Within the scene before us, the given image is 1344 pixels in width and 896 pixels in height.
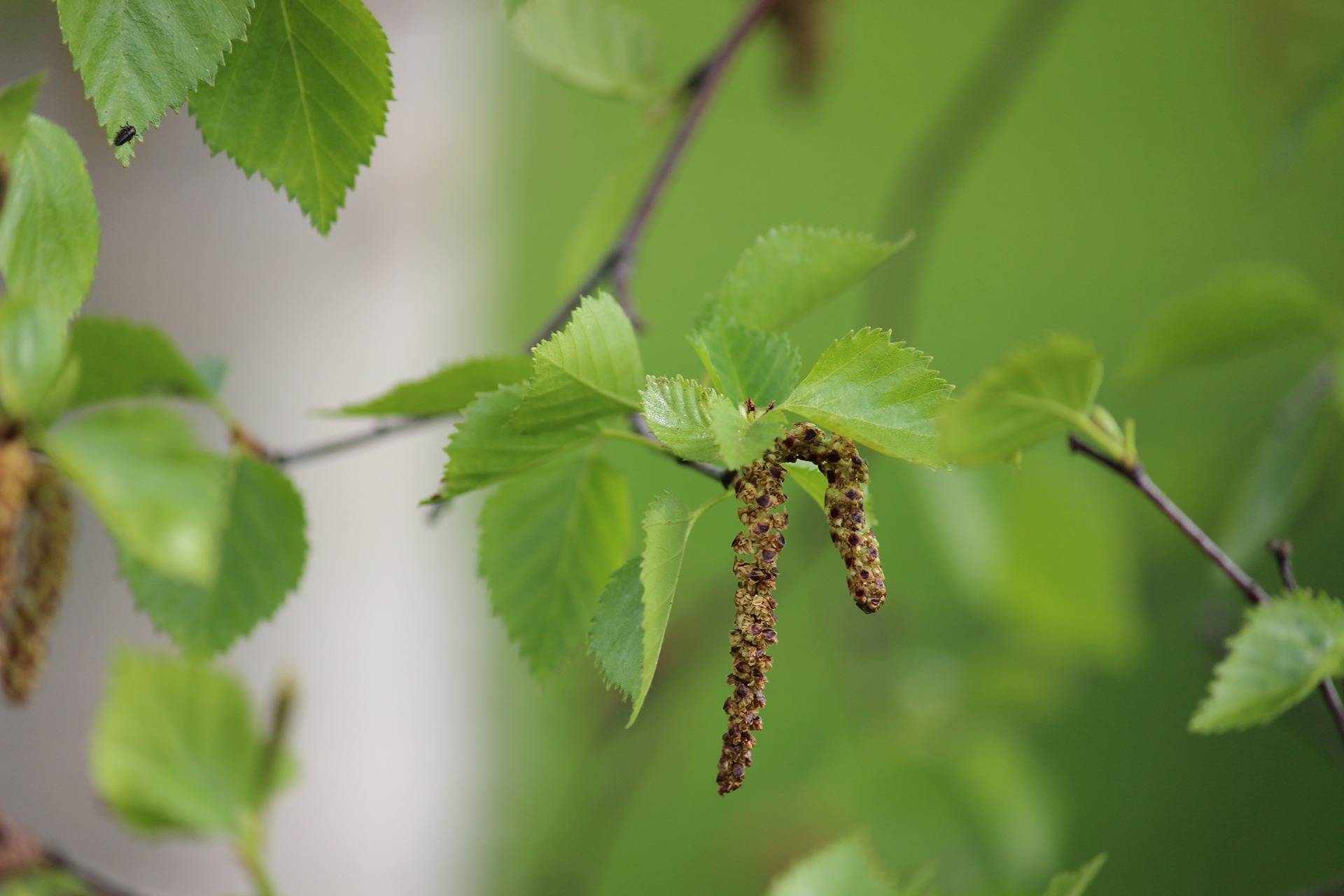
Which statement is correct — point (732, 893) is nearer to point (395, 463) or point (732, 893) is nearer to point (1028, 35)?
point (395, 463)

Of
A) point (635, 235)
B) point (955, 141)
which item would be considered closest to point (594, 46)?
point (635, 235)

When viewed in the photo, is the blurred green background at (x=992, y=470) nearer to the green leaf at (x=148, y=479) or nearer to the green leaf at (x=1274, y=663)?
the green leaf at (x=1274, y=663)

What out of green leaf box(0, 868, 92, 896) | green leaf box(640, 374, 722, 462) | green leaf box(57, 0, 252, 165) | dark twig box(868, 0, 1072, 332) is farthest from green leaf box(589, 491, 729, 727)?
dark twig box(868, 0, 1072, 332)

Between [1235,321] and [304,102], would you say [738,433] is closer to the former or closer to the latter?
[304,102]

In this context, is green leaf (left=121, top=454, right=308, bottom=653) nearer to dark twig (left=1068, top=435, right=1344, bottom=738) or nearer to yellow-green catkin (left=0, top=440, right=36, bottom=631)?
yellow-green catkin (left=0, top=440, right=36, bottom=631)

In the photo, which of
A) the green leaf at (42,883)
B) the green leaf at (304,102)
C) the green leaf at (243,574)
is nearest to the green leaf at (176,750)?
the green leaf at (42,883)

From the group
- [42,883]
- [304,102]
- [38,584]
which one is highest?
[304,102]

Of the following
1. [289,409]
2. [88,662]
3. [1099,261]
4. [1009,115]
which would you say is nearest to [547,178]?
[1009,115]
